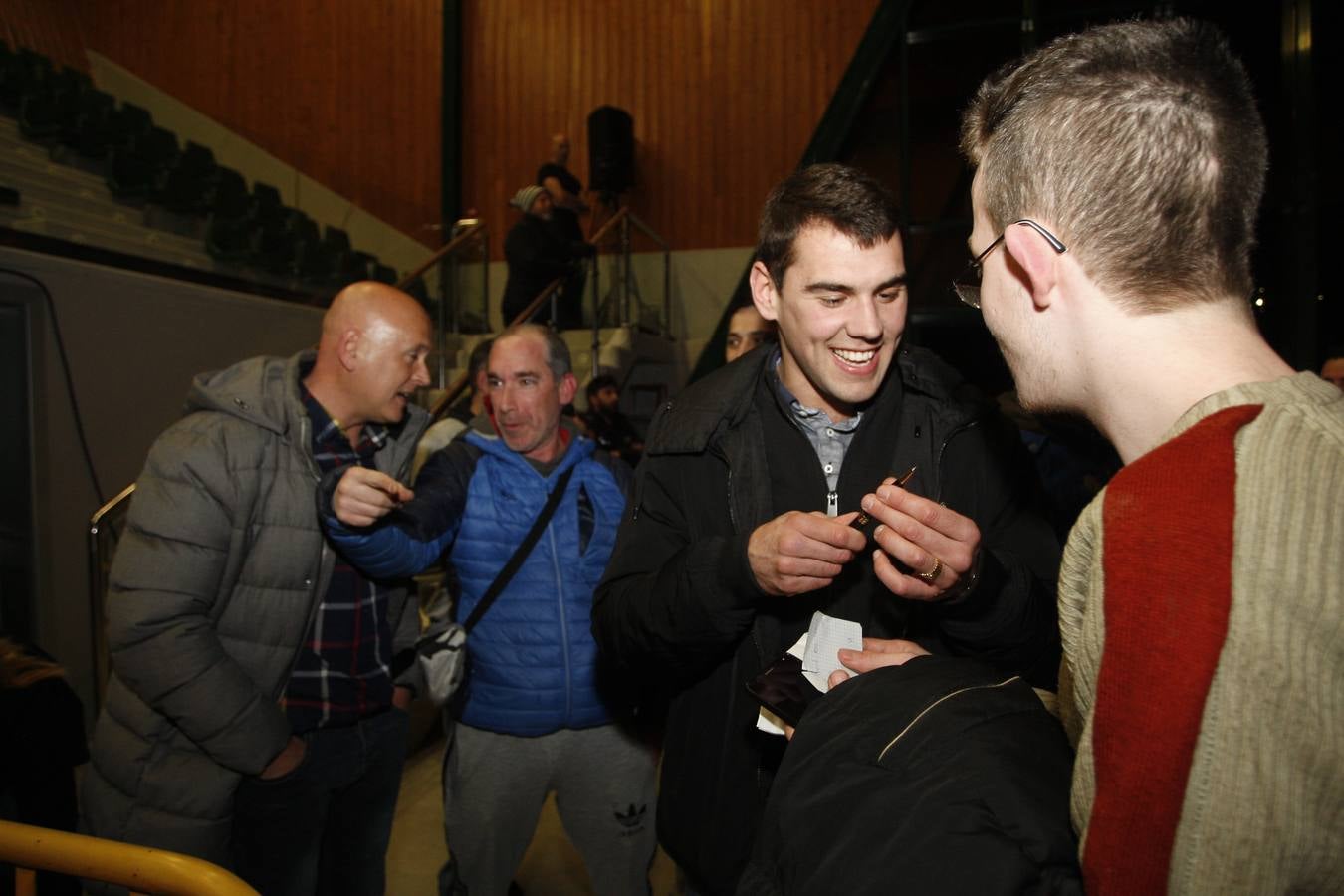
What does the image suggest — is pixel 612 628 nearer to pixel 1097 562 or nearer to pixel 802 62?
pixel 1097 562

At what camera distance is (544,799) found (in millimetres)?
2385

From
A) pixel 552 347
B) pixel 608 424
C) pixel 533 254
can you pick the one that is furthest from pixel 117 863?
pixel 533 254

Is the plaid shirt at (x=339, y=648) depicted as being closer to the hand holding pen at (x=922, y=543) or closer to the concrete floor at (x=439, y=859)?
the concrete floor at (x=439, y=859)

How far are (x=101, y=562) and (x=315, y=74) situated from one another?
9429 mm

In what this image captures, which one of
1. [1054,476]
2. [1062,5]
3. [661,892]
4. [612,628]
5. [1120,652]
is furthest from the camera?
[1062,5]

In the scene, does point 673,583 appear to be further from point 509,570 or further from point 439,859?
point 439,859

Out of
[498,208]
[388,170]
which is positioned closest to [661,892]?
[498,208]

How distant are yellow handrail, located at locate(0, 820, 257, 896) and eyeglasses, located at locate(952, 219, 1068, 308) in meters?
1.26

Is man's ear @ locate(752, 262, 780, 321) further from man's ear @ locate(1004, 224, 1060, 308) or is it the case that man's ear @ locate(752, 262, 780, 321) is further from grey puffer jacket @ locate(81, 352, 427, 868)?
grey puffer jacket @ locate(81, 352, 427, 868)

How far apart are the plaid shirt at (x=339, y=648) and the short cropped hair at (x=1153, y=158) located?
1.96 metres

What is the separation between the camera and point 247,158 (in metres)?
9.66

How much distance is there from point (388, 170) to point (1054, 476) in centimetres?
1063

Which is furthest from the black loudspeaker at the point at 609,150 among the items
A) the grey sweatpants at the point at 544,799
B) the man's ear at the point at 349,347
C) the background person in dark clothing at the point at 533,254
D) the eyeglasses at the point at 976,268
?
the eyeglasses at the point at 976,268

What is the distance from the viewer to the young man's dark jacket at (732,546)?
146 cm
